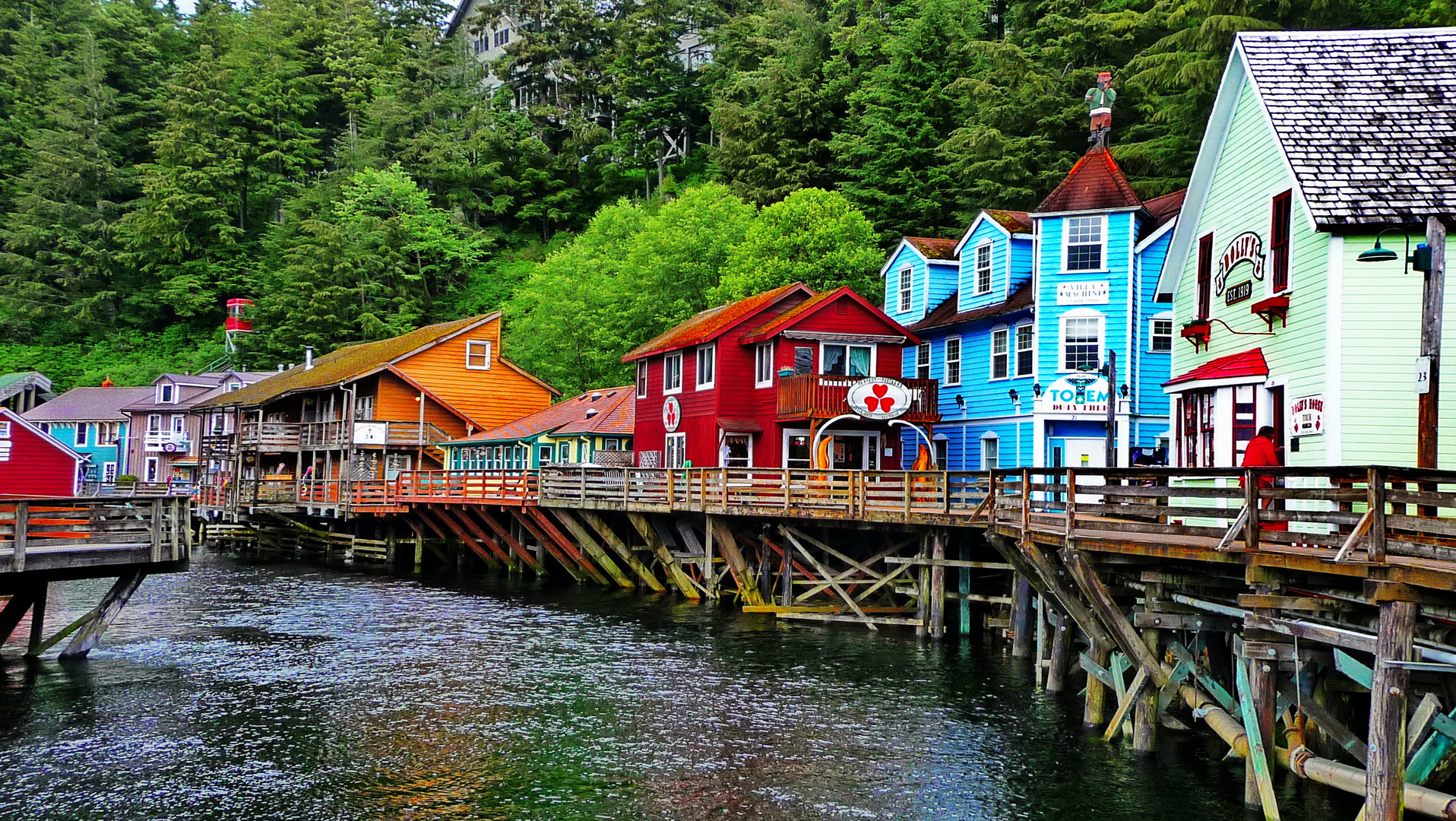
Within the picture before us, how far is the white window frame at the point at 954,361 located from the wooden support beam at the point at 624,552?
11.1m

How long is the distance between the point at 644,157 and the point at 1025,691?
228ft

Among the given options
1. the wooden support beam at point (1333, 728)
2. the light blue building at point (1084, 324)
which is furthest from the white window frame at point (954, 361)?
the wooden support beam at point (1333, 728)

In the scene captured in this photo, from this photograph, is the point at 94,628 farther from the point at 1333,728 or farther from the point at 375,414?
the point at 375,414

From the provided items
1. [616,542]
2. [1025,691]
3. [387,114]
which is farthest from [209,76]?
[1025,691]

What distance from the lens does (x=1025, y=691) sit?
65.9ft

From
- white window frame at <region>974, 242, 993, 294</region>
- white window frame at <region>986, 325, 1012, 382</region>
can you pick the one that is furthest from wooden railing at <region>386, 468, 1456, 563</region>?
white window frame at <region>974, 242, 993, 294</region>

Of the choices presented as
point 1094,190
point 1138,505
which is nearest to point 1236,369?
point 1138,505

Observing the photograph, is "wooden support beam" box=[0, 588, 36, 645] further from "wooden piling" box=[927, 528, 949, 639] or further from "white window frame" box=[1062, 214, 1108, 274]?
"white window frame" box=[1062, 214, 1108, 274]

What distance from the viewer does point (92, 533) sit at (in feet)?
68.4

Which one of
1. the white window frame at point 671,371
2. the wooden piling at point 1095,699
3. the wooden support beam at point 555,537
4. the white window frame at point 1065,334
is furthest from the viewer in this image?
the white window frame at point 671,371

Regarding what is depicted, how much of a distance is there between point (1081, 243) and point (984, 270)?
12.7 ft

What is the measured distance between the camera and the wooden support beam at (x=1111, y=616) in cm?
1512

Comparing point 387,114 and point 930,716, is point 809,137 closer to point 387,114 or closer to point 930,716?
point 387,114

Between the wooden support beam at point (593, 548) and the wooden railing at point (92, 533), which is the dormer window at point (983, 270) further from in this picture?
the wooden railing at point (92, 533)
